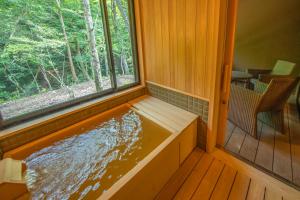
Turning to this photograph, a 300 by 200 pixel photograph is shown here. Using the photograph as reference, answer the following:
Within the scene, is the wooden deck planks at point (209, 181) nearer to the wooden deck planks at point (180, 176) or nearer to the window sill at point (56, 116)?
the wooden deck planks at point (180, 176)

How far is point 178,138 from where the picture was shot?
164 cm

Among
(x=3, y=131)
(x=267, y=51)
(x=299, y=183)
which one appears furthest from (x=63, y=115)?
(x=267, y=51)

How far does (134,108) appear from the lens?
2.28 m

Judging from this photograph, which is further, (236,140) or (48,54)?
(236,140)

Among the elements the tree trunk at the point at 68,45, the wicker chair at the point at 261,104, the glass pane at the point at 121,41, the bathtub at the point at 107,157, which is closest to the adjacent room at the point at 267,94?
the wicker chair at the point at 261,104

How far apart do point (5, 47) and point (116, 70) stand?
1195 millimetres

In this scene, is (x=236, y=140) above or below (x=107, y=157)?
below

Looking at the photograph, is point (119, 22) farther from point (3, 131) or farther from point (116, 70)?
point (3, 131)

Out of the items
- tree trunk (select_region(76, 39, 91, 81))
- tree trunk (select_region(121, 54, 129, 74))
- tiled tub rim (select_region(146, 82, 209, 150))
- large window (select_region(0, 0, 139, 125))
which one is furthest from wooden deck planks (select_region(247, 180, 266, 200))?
tree trunk (select_region(76, 39, 91, 81))

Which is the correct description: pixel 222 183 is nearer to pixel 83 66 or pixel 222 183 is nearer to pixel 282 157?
pixel 282 157

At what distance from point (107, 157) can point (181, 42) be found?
56.7 inches

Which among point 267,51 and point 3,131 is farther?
point 267,51

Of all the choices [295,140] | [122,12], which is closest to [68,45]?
[122,12]

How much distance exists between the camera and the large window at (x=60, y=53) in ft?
5.36
